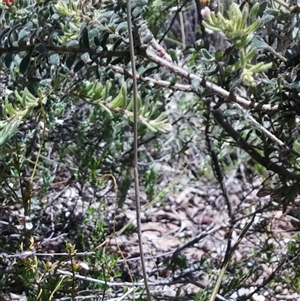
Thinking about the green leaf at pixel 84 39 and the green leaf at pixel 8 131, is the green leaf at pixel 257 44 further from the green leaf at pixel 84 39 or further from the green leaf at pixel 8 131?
the green leaf at pixel 8 131

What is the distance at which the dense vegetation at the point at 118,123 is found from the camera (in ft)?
Answer: 5.19

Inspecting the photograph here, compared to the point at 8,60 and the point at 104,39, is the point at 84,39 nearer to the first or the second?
the point at 104,39

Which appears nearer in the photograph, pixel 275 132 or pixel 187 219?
pixel 275 132

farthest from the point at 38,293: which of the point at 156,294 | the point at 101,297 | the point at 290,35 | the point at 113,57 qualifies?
the point at 290,35

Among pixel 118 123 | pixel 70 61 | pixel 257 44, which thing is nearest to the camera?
pixel 257 44

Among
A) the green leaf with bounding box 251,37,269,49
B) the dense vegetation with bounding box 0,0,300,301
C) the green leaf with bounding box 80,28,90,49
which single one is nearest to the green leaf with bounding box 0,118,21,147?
the dense vegetation with bounding box 0,0,300,301

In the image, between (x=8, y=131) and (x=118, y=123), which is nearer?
(x=8, y=131)

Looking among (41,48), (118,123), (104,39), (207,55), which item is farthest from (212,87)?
(118,123)

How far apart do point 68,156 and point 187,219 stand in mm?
760

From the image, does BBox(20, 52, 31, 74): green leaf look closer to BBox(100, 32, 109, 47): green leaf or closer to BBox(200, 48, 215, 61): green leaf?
BBox(100, 32, 109, 47): green leaf

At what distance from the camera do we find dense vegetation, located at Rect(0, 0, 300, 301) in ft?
5.19

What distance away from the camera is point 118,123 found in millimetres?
2219

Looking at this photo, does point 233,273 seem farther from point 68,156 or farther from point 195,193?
point 195,193

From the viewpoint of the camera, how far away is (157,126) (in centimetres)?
165
